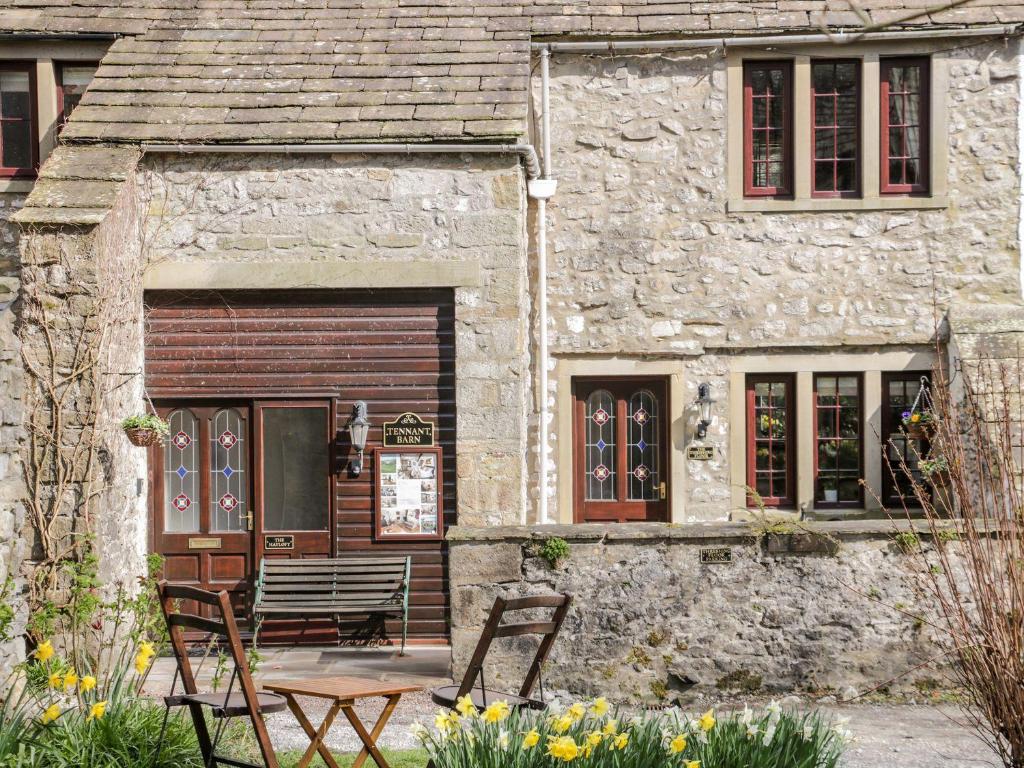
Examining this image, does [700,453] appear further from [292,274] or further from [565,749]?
[565,749]

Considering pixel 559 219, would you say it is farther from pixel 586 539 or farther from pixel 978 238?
pixel 586 539

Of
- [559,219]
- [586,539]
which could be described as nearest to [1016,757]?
[586,539]

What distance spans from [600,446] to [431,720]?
5.16m

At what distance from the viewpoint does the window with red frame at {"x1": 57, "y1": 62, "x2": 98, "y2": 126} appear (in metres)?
12.0

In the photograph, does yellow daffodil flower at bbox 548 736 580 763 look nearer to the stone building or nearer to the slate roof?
the stone building

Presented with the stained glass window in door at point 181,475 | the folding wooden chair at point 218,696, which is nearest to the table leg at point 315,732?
the folding wooden chair at point 218,696

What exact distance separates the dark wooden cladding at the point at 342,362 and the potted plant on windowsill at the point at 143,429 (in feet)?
3.33

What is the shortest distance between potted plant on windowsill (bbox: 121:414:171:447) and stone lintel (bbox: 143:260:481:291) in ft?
4.45

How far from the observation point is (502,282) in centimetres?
1062

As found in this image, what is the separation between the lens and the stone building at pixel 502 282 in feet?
31.3

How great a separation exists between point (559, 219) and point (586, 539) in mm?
4895

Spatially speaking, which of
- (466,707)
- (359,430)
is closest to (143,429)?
(359,430)

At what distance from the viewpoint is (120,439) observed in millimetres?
10211

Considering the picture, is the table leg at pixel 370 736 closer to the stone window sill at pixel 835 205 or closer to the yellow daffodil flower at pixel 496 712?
the yellow daffodil flower at pixel 496 712
